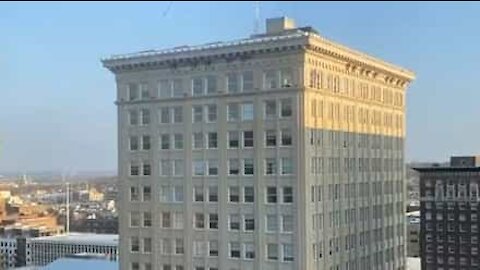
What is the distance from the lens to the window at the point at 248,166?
1207 centimetres

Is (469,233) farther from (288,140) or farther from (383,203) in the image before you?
(288,140)

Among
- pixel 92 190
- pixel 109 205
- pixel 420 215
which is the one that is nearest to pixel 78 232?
pixel 109 205

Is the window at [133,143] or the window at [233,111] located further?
the window at [133,143]

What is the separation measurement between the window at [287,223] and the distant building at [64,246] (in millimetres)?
17463

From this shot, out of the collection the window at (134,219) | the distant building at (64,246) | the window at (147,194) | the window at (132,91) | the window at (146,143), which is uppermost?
the window at (132,91)

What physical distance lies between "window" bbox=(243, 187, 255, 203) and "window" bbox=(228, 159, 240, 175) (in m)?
0.35

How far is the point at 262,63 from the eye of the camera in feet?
39.2

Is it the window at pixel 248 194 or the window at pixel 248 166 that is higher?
the window at pixel 248 166

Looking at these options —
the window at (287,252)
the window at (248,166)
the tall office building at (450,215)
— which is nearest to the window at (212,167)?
the window at (248,166)

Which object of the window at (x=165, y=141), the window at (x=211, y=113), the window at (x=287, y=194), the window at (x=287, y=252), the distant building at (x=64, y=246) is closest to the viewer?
the window at (x=287, y=252)

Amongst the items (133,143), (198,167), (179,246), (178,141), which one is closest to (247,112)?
(198,167)

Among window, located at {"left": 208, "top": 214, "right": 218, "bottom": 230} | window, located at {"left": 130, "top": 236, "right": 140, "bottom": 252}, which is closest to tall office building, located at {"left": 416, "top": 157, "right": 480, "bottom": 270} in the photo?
window, located at {"left": 208, "top": 214, "right": 218, "bottom": 230}

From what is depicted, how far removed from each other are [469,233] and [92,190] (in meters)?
9.96

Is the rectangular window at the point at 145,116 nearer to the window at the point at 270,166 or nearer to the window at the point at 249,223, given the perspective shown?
the window at the point at 270,166
